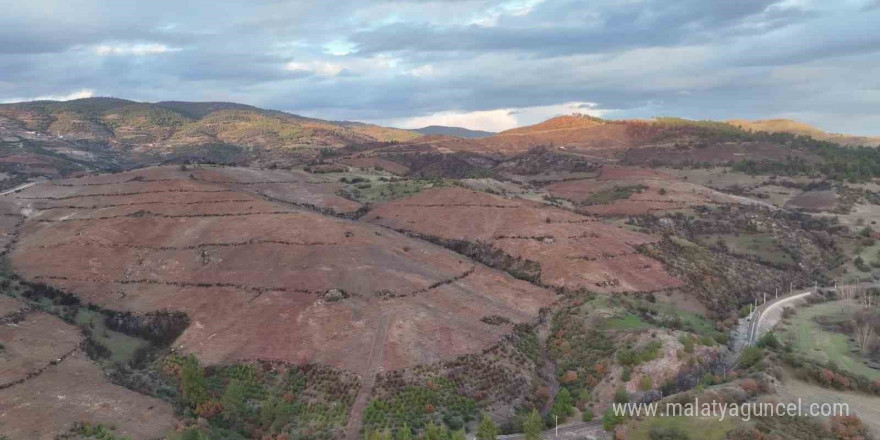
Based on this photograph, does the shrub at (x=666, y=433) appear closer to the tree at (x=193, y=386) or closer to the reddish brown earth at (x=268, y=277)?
the reddish brown earth at (x=268, y=277)

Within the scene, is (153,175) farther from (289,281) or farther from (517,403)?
(517,403)

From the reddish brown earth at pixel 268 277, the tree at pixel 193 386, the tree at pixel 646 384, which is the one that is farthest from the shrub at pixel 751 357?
the tree at pixel 193 386

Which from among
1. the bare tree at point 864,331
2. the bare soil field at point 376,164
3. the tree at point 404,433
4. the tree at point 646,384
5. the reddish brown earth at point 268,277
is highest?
the bare soil field at point 376,164

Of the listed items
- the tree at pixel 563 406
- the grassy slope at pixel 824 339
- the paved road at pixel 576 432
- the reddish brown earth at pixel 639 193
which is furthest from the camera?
the reddish brown earth at pixel 639 193

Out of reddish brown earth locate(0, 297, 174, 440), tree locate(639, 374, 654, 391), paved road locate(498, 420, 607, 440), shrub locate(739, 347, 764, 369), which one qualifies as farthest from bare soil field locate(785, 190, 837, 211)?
reddish brown earth locate(0, 297, 174, 440)

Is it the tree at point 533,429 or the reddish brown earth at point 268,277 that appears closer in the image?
the tree at point 533,429

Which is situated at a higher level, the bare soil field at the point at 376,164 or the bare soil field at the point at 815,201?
the bare soil field at the point at 376,164

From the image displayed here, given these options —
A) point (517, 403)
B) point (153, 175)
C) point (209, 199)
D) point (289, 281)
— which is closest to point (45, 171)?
point (153, 175)

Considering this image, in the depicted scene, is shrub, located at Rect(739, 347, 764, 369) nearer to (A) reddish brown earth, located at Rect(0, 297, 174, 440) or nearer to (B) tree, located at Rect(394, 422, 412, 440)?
(B) tree, located at Rect(394, 422, 412, 440)
